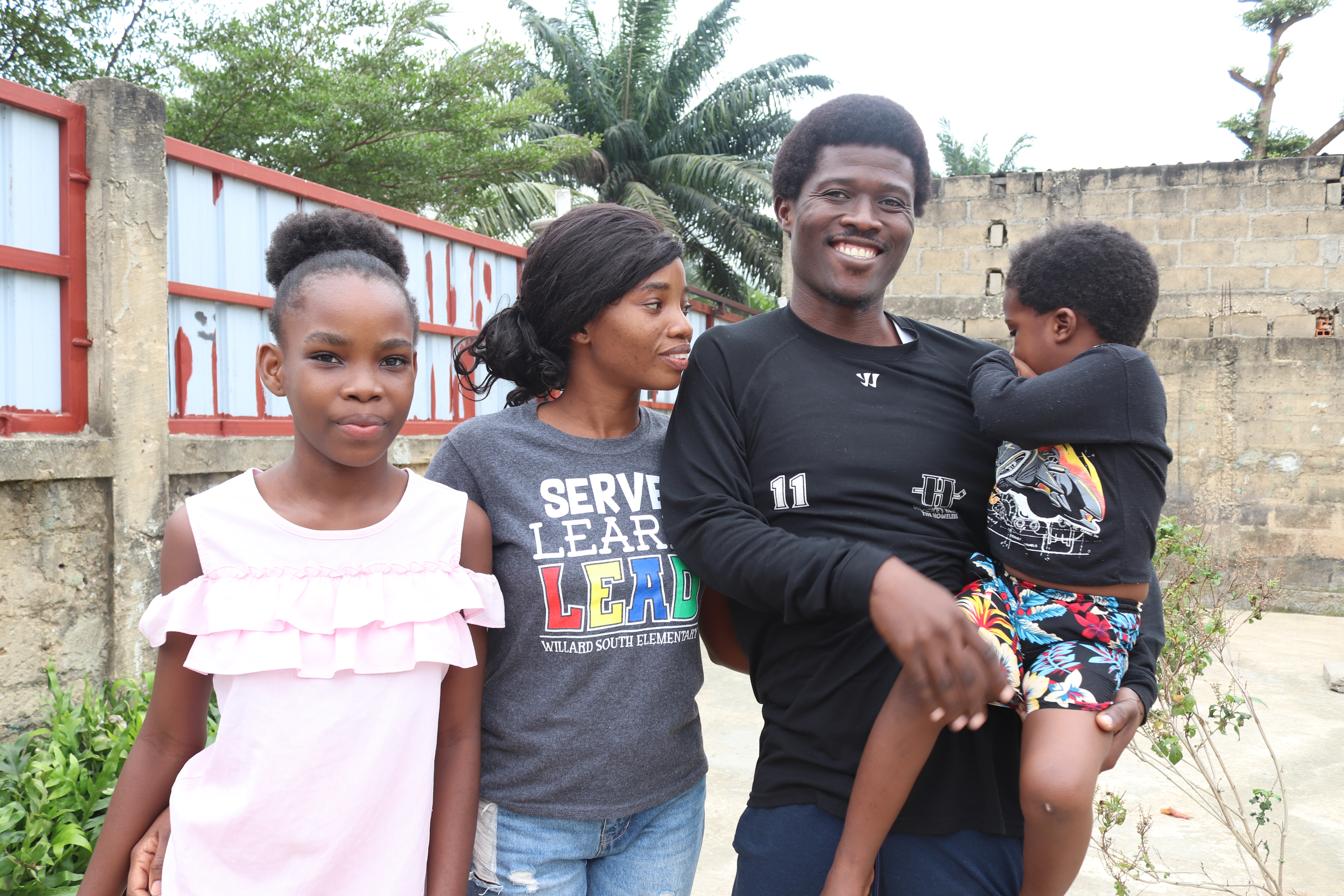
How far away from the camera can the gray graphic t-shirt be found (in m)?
1.56

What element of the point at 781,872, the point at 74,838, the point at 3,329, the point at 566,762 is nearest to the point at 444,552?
the point at 566,762

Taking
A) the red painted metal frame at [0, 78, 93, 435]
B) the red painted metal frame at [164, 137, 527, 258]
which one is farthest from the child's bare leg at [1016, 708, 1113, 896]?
the red painted metal frame at [0, 78, 93, 435]

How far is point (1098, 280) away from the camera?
179 cm

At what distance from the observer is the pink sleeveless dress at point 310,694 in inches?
54.4

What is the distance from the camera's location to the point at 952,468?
65.5 inches

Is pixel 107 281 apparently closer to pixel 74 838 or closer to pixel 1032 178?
pixel 74 838

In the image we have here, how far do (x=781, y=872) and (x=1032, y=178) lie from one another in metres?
7.94

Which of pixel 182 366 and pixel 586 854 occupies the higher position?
pixel 182 366

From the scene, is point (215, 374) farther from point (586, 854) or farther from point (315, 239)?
point (586, 854)

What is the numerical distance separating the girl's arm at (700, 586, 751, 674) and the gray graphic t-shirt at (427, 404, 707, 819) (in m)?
0.10

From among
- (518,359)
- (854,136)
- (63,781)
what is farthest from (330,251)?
(63,781)

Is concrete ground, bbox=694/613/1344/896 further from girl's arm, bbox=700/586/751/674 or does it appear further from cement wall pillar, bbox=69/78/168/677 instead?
cement wall pillar, bbox=69/78/168/677

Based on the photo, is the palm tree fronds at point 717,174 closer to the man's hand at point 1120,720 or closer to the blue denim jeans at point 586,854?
the man's hand at point 1120,720

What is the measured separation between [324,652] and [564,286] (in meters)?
0.73
